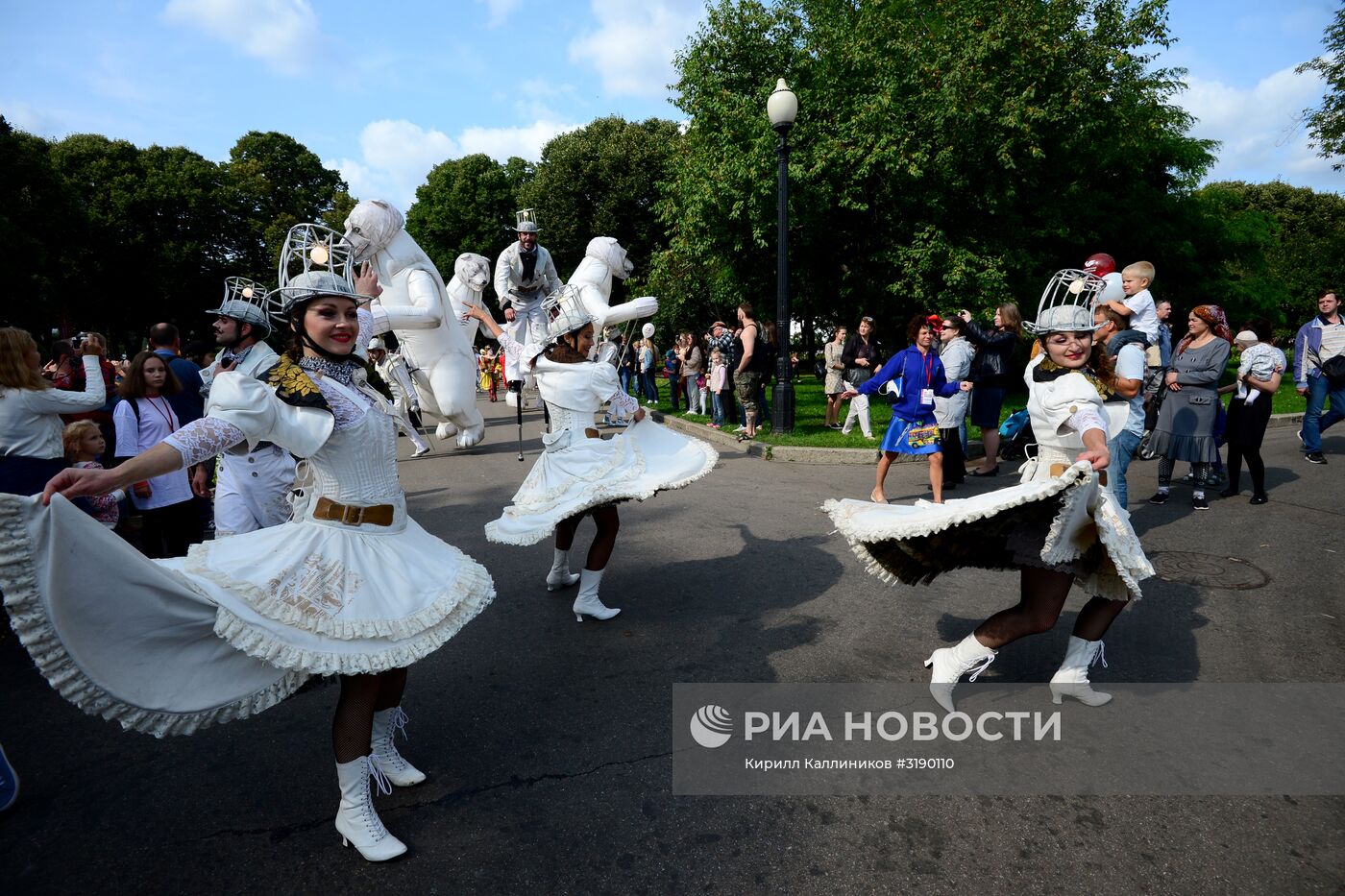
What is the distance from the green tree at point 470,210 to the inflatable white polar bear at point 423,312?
3402cm

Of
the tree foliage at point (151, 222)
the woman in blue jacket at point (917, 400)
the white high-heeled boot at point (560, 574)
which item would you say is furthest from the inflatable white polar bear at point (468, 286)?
the tree foliage at point (151, 222)

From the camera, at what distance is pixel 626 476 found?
4.66m

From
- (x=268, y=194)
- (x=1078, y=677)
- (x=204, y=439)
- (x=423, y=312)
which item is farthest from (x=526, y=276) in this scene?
(x=268, y=194)

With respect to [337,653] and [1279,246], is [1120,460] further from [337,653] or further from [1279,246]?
[1279,246]

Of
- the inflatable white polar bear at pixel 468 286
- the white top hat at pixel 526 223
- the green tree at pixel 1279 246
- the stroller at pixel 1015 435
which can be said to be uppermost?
the green tree at pixel 1279 246

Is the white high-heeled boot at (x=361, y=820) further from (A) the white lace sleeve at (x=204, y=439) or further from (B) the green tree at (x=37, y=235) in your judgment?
(B) the green tree at (x=37, y=235)

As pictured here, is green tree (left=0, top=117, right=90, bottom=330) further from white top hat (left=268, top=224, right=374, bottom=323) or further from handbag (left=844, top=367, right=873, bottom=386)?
white top hat (left=268, top=224, right=374, bottom=323)

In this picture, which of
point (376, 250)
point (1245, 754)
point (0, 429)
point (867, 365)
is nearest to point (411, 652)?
point (1245, 754)

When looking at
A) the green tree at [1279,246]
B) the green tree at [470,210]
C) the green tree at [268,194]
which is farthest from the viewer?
the green tree at [470,210]

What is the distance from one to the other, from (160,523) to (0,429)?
107 centimetres

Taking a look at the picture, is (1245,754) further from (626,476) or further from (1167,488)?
(1167,488)

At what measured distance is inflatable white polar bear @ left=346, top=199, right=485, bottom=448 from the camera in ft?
22.2

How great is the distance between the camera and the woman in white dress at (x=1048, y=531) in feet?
10.2

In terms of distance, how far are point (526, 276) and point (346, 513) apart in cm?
639
